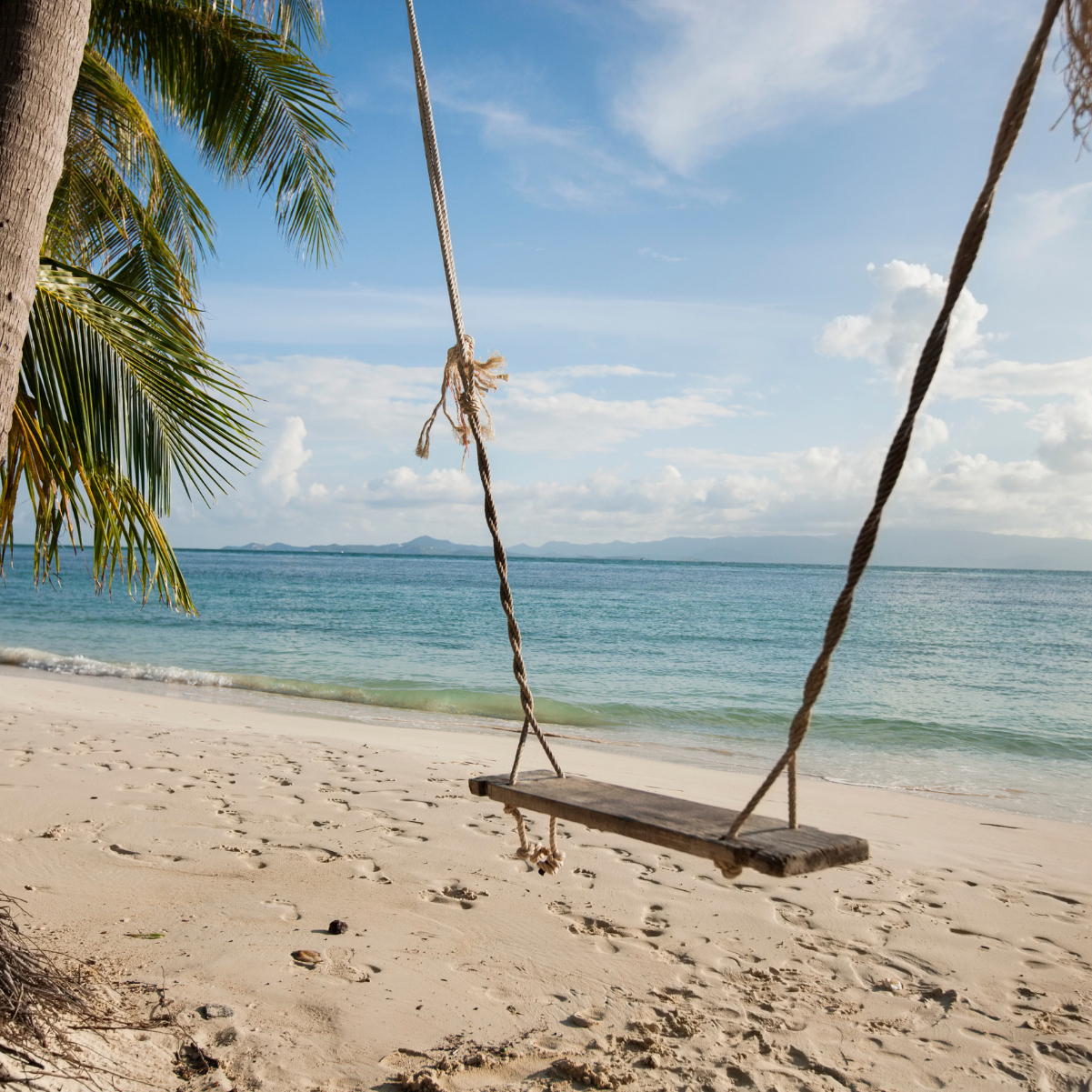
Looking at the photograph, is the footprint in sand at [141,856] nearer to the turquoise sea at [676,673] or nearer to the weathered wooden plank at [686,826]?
the weathered wooden plank at [686,826]

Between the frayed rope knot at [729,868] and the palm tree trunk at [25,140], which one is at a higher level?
the palm tree trunk at [25,140]

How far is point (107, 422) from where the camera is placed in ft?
8.45

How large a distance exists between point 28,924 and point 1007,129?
3549 mm

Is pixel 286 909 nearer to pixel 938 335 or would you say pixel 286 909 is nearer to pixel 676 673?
pixel 938 335

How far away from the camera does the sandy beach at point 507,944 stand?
2305 millimetres

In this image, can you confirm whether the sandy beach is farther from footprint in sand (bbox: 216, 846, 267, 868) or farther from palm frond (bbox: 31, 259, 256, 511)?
palm frond (bbox: 31, 259, 256, 511)

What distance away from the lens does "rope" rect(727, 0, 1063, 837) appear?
1.25 m

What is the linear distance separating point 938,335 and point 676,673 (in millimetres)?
13611

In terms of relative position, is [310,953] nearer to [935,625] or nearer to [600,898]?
[600,898]

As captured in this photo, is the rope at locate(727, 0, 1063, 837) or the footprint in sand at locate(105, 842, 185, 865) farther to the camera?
the footprint in sand at locate(105, 842, 185, 865)

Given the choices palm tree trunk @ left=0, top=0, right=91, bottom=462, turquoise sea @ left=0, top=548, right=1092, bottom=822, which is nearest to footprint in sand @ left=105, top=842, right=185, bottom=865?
palm tree trunk @ left=0, top=0, right=91, bottom=462

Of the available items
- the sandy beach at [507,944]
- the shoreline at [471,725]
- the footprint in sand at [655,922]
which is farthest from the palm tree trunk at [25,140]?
the shoreline at [471,725]

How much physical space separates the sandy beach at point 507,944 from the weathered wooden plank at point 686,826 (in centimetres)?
75

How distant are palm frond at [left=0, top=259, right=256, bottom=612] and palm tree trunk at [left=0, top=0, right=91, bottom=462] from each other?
589mm
